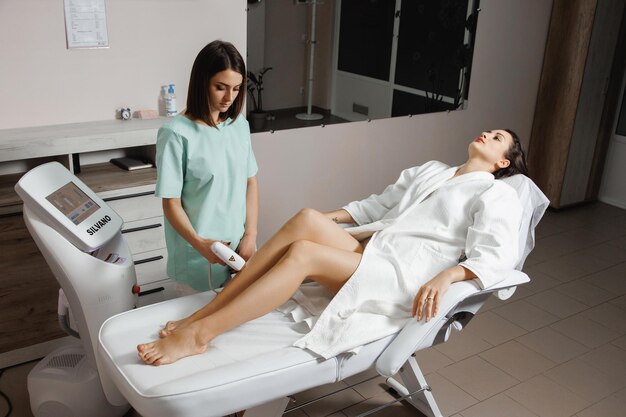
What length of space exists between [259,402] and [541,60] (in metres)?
3.45

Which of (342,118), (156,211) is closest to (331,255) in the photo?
(156,211)

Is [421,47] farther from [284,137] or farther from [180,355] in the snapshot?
[180,355]

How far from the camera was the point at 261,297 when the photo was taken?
77.7 inches

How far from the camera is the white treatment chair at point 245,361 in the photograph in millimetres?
1732

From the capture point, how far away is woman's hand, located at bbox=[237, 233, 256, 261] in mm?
2189

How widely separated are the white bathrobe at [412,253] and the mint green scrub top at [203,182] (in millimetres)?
335

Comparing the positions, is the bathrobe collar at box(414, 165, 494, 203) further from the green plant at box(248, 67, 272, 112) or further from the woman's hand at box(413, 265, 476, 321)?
the green plant at box(248, 67, 272, 112)

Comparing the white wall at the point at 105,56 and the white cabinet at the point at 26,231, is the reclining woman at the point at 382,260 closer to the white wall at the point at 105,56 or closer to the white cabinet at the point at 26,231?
the white cabinet at the point at 26,231

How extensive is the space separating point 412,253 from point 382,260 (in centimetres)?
11

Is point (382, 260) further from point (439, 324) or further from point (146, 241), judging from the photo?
point (146, 241)

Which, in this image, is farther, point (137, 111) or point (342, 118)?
point (342, 118)

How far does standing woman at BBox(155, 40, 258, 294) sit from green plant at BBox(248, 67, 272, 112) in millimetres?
1026

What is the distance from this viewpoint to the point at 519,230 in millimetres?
2299

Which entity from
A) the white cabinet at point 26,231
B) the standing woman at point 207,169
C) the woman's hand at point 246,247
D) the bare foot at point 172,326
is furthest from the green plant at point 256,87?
the bare foot at point 172,326
